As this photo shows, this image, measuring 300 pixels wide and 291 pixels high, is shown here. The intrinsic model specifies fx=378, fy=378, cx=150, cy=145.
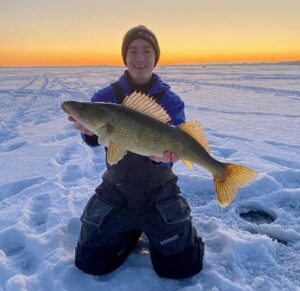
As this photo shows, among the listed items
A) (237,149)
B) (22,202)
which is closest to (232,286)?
(22,202)

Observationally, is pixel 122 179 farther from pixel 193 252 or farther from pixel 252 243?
pixel 252 243

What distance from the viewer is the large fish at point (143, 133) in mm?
2850

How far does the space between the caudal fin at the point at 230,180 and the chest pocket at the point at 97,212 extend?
0.93 m

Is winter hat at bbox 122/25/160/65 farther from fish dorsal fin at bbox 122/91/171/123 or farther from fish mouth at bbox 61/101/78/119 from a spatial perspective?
fish mouth at bbox 61/101/78/119

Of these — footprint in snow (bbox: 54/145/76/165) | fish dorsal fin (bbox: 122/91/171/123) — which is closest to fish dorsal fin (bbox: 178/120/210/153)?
fish dorsal fin (bbox: 122/91/171/123)

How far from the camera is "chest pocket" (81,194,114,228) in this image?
316 centimetres

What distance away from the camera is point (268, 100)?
1415cm

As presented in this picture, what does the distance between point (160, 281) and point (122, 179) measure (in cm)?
88

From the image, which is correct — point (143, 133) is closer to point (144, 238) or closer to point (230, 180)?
point (230, 180)

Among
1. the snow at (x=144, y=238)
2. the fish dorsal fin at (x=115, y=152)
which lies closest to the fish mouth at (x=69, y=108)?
the fish dorsal fin at (x=115, y=152)

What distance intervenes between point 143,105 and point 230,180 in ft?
3.02

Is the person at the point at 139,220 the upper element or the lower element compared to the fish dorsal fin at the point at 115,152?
lower

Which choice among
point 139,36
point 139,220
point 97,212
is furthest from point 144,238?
point 139,36

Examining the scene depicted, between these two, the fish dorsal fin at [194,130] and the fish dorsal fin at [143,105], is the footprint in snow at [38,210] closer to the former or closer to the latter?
the fish dorsal fin at [143,105]
